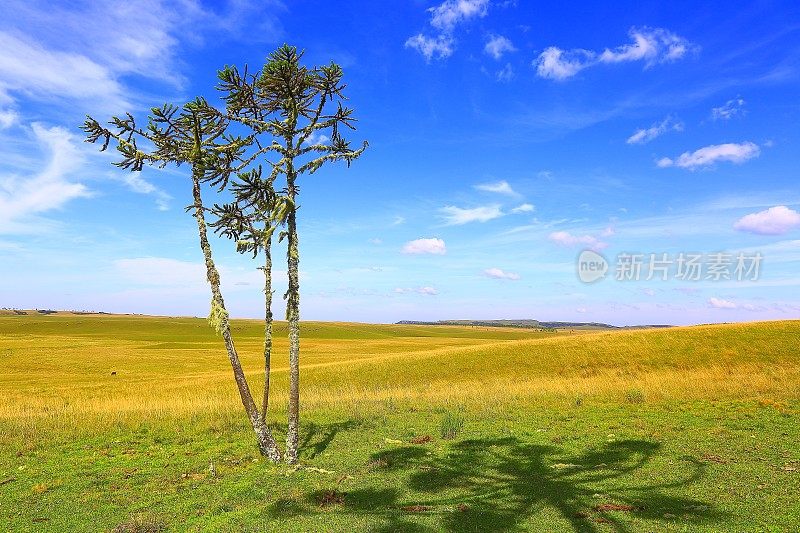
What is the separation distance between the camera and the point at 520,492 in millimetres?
12602

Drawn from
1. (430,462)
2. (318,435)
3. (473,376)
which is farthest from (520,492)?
(473,376)

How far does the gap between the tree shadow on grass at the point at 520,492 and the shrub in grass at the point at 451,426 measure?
2.23 metres

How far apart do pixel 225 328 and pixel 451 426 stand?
10.1 metres

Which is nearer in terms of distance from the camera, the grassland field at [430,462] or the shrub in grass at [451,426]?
the grassland field at [430,462]

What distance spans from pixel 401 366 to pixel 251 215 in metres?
32.8

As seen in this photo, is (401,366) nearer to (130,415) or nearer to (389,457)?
(130,415)

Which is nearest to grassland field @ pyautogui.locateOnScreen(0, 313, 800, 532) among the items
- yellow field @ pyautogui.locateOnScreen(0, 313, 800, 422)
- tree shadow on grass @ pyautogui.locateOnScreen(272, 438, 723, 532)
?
tree shadow on grass @ pyautogui.locateOnScreen(272, 438, 723, 532)

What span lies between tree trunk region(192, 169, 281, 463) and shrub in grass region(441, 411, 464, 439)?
22.3ft

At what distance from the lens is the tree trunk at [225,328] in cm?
1730

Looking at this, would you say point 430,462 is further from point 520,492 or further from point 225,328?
point 225,328

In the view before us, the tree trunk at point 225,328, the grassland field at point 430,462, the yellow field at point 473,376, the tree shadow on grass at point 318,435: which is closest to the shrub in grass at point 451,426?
the grassland field at point 430,462

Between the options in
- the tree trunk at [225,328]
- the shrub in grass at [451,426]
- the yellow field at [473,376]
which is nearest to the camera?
the tree trunk at [225,328]

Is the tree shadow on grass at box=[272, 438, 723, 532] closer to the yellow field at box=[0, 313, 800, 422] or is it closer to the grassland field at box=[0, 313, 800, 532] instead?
the grassland field at box=[0, 313, 800, 532]

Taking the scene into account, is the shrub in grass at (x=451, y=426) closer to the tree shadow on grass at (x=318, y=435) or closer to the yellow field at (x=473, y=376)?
the tree shadow on grass at (x=318, y=435)
